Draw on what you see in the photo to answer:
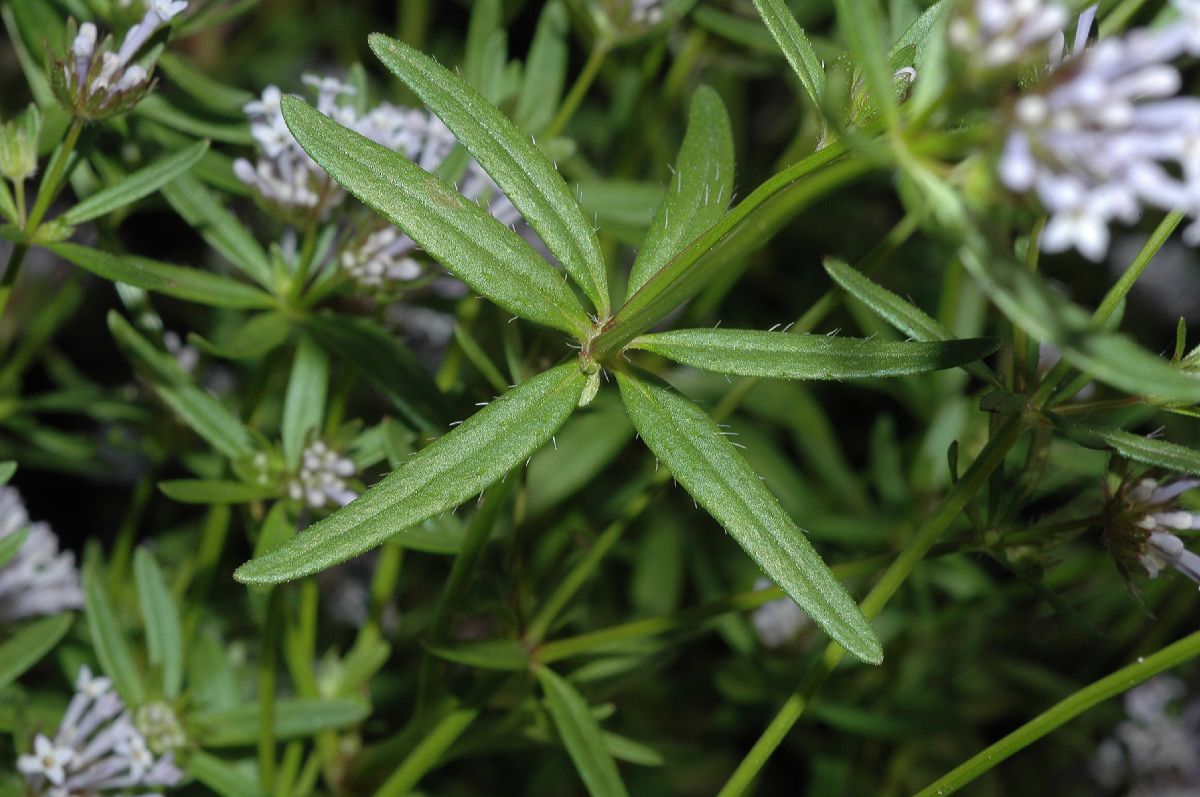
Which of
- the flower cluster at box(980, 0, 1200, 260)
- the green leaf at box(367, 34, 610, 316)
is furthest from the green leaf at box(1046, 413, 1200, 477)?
the green leaf at box(367, 34, 610, 316)

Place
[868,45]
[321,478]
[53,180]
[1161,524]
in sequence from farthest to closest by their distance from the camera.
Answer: [321,478] → [53,180] → [1161,524] → [868,45]

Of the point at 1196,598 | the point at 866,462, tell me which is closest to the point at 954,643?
the point at 1196,598

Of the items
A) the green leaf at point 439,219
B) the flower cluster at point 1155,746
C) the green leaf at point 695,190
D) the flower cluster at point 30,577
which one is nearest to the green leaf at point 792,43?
the green leaf at point 695,190

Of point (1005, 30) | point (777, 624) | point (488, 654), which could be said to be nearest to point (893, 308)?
point (1005, 30)

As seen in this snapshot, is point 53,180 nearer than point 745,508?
No

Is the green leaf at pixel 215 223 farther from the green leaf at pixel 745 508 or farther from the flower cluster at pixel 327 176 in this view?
the green leaf at pixel 745 508

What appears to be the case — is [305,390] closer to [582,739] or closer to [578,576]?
[578,576]

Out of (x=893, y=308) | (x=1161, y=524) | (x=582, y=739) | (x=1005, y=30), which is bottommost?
(x=1161, y=524)
